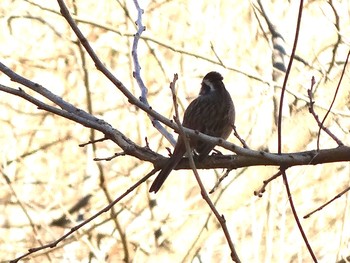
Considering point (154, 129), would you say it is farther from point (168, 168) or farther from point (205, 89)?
point (168, 168)

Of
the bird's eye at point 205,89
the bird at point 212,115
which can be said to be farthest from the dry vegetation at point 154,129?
the bird at point 212,115

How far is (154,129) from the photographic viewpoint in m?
6.88

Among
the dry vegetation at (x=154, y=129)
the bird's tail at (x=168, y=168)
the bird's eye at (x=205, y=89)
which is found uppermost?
the dry vegetation at (x=154, y=129)

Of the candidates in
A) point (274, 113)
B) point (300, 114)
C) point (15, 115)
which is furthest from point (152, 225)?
point (15, 115)

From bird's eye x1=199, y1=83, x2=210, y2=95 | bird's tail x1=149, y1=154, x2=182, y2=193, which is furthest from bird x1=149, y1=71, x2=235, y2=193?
bird's tail x1=149, y1=154, x2=182, y2=193

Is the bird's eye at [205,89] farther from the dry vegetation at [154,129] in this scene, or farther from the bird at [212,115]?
the dry vegetation at [154,129]

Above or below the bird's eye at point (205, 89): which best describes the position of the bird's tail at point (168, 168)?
below

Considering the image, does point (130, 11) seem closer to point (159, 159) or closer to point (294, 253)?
point (294, 253)

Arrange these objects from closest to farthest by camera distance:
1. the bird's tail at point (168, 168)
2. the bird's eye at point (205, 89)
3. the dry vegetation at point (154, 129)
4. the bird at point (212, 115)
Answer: the bird's tail at point (168, 168), the bird at point (212, 115), the bird's eye at point (205, 89), the dry vegetation at point (154, 129)

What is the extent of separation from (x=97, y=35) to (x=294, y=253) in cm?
283

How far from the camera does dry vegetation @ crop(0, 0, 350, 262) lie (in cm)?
573

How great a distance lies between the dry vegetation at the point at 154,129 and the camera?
5727mm

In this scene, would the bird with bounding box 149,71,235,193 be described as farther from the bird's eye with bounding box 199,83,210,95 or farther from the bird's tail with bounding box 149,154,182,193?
the bird's tail with bounding box 149,154,182,193

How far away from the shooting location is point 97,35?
731cm
